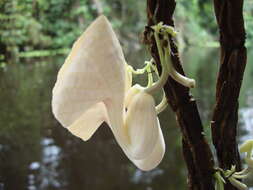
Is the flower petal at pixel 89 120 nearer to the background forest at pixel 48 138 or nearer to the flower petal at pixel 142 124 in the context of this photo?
the flower petal at pixel 142 124

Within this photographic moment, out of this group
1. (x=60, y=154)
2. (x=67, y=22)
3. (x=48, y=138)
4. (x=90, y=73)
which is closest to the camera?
(x=90, y=73)

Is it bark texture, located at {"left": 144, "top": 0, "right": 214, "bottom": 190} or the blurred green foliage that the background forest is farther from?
bark texture, located at {"left": 144, "top": 0, "right": 214, "bottom": 190}

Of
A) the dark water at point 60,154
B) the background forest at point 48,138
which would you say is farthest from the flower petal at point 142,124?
the dark water at point 60,154

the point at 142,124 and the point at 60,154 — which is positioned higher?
the point at 142,124

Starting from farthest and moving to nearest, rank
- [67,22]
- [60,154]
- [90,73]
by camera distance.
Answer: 1. [67,22]
2. [60,154]
3. [90,73]

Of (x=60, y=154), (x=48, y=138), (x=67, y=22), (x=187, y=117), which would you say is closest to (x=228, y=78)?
(x=187, y=117)

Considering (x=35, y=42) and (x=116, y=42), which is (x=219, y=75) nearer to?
(x=116, y=42)

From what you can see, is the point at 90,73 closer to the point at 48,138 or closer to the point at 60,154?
the point at 60,154
